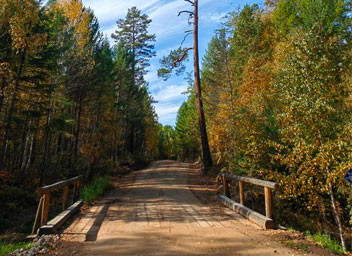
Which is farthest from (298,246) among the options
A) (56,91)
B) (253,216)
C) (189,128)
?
(189,128)

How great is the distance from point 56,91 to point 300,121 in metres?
15.1

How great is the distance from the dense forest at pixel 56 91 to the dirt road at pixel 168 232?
210 inches

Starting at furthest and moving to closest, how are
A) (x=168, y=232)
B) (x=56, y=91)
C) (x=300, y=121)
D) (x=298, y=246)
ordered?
(x=56, y=91) → (x=300, y=121) → (x=168, y=232) → (x=298, y=246)

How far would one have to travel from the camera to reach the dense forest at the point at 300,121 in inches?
249

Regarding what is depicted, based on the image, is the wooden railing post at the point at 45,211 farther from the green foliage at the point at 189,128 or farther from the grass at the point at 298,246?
the green foliage at the point at 189,128

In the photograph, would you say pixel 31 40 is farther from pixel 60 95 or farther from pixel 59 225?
pixel 59 225

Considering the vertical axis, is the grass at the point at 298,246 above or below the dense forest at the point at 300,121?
below

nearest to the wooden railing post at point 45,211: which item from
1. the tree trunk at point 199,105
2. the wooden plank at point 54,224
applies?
the wooden plank at point 54,224

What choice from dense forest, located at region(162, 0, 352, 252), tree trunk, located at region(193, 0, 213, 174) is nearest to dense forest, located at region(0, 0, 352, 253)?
dense forest, located at region(162, 0, 352, 252)

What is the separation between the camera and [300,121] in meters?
6.65

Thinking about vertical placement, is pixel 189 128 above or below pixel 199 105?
above

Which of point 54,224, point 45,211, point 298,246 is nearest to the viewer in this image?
point 298,246

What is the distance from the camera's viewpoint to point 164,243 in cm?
444

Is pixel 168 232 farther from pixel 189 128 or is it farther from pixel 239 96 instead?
pixel 189 128
